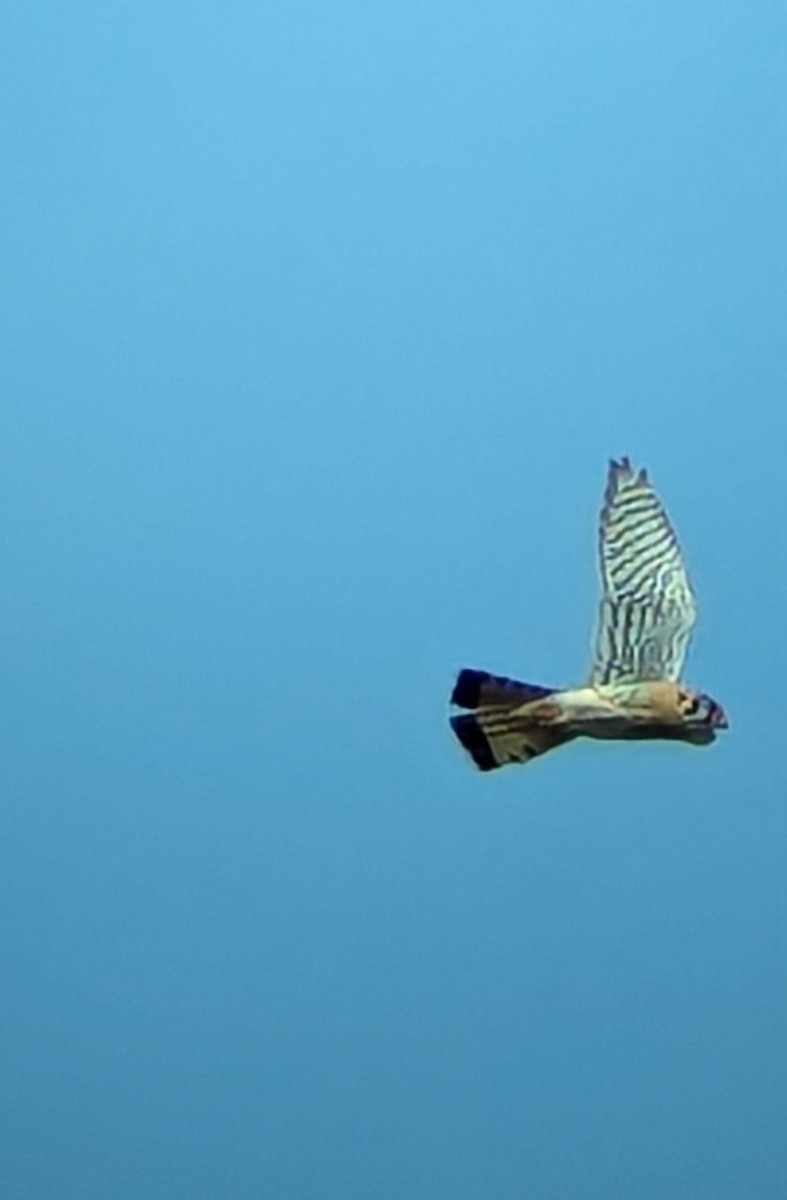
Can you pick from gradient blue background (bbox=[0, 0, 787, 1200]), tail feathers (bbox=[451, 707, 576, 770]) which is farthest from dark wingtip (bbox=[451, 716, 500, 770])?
gradient blue background (bbox=[0, 0, 787, 1200])

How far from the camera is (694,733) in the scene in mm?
410

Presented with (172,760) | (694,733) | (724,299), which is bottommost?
(694,733)

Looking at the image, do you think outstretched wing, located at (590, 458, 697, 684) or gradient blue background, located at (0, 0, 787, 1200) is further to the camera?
gradient blue background, located at (0, 0, 787, 1200)

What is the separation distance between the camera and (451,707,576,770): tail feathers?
0.41 meters

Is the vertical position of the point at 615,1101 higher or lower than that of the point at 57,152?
lower

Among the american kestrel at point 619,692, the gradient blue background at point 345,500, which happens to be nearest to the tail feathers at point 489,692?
the american kestrel at point 619,692

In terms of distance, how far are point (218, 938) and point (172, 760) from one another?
0.11 m

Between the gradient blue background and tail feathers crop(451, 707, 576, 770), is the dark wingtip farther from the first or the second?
the gradient blue background

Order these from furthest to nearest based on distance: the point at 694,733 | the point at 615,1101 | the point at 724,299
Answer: the point at 615,1101, the point at 724,299, the point at 694,733

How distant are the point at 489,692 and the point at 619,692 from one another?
0.03 meters

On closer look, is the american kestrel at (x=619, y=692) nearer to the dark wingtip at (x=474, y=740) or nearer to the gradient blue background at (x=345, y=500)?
the dark wingtip at (x=474, y=740)

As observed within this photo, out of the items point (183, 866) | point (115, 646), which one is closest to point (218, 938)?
point (183, 866)

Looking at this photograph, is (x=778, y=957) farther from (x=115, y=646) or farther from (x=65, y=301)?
(x=65, y=301)

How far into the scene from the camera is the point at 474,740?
16.4 inches
